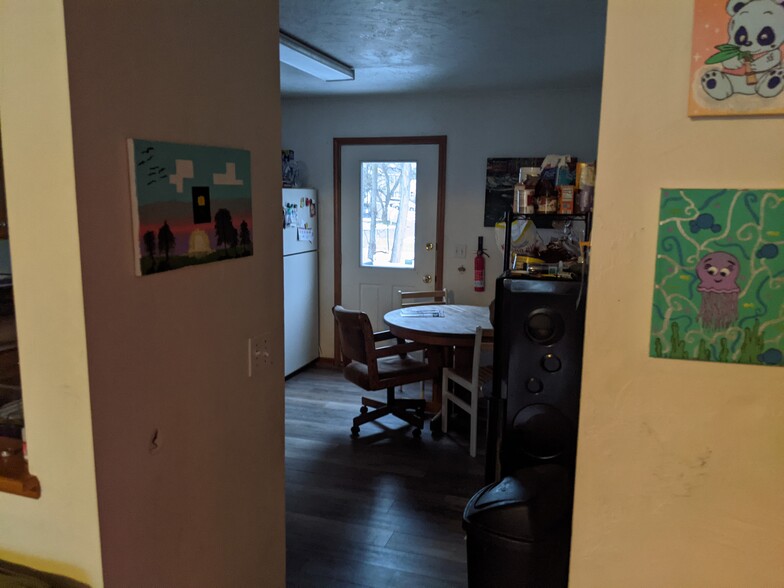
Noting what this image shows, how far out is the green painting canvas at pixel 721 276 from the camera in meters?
0.98

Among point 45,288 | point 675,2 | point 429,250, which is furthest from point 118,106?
point 429,250

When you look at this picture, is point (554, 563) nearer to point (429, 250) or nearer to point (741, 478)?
point (741, 478)

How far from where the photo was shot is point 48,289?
1.16 m

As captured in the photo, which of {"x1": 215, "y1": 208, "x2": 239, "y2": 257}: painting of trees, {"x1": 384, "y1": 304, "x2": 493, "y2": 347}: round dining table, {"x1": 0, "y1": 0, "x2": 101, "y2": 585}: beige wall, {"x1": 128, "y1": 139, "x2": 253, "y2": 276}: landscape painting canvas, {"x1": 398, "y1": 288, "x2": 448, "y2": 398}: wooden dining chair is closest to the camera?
{"x1": 0, "y1": 0, "x2": 101, "y2": 585}: beige wall

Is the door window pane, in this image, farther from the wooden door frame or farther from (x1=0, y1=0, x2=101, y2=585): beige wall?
(x1=0, y1=0, x2=101, y2=585): beige wall

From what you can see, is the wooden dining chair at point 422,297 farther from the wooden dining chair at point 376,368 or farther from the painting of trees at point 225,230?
the painting of trees at point 225,230

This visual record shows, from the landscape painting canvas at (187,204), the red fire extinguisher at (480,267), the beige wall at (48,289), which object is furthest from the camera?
the red fire extinguisher at (480,267)

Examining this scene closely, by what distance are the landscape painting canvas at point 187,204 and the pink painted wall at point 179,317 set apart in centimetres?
3

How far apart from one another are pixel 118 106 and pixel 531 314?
117 centimetres

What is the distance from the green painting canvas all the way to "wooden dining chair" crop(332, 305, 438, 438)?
2491mm

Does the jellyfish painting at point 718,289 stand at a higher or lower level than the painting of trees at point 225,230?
lower

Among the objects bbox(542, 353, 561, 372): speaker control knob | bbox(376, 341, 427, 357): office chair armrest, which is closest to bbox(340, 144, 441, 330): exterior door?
bbox(376, 341, 427, 357): office chair armrest

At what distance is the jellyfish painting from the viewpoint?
1.00 metres

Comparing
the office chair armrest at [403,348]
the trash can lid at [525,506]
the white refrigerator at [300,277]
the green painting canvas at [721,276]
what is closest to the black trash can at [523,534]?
the trash can lid at [525,506]
